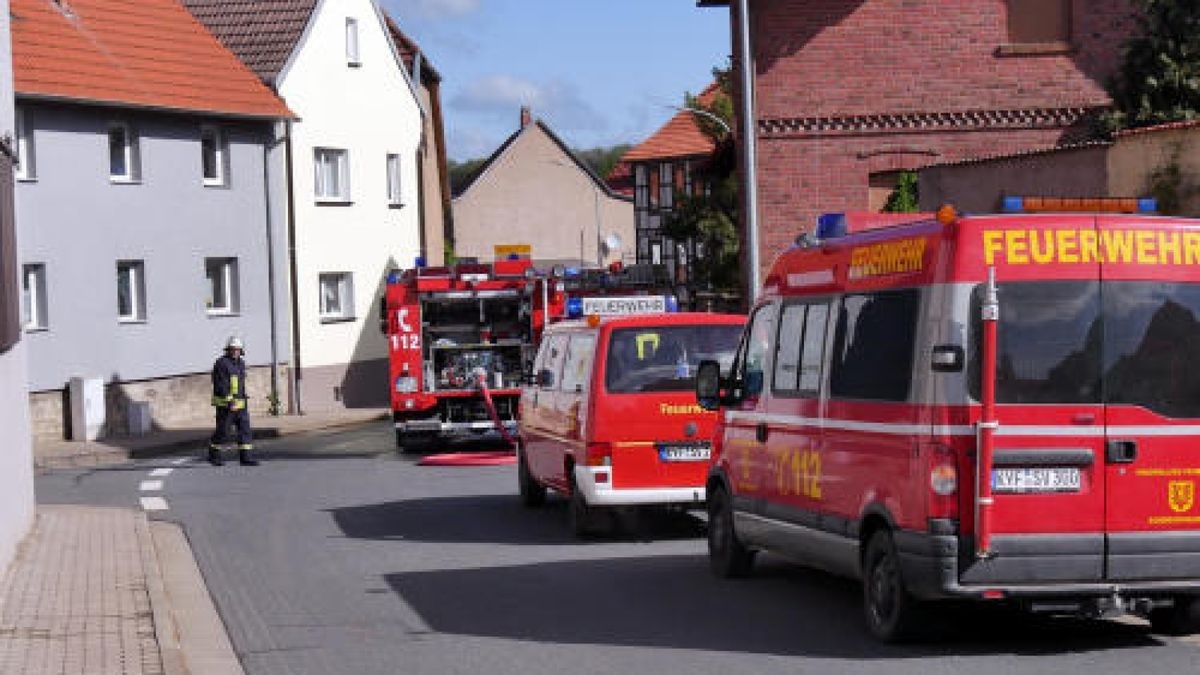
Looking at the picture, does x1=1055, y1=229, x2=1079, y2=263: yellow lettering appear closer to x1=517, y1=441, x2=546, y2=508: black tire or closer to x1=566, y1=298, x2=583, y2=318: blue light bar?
x1=517, y1=441, x2=546, y2=508: black tire

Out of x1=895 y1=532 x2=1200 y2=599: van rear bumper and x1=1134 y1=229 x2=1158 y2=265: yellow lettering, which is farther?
x1=1134 y1=229 x2=1158 y2=265: yellow lettering

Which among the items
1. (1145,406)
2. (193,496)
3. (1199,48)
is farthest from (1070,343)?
(1199,48)

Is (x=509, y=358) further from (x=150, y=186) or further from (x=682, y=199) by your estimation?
(x=682, y=199)

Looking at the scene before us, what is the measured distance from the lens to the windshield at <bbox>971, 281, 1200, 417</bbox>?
9.19 m

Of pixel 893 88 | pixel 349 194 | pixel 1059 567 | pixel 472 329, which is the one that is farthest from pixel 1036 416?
pixel 349 194

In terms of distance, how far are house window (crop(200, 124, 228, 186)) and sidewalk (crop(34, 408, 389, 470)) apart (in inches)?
205

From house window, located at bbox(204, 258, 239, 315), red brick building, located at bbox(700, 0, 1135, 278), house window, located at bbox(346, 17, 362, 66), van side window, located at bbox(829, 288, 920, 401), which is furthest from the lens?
house window, located at bbox(346, 17, 362, 66)

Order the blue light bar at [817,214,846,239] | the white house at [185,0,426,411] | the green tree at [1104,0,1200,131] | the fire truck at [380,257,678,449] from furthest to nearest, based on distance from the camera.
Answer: the white house at [185,0,426,411] → the green tree at [1104,0,1200,131] → the fire truck at [380,257,678,449] → the blue light bar at [817,214,846,239]

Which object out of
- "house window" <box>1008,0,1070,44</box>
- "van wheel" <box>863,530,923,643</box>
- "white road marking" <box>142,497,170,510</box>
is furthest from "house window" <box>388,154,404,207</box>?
"van wheel" <box>863,530,923,643</box>

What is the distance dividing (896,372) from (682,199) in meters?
42.0

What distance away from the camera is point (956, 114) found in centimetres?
3111

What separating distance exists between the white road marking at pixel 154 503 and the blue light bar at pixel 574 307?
23.3ft

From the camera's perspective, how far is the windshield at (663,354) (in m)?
15.2

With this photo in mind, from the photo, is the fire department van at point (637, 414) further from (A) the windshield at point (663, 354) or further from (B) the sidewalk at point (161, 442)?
(B) the sidewalk at point (161, 442)
